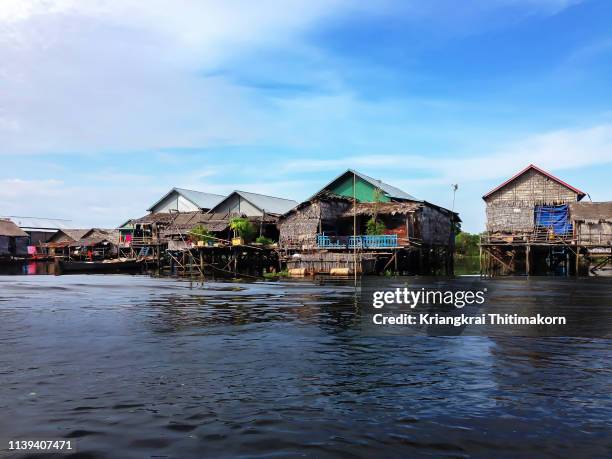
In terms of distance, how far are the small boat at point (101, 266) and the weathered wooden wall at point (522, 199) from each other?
121 ft

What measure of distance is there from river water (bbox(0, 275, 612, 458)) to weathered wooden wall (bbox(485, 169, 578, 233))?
34540mm

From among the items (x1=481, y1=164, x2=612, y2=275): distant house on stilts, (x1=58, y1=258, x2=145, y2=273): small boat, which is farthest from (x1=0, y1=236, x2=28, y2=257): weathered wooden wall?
(x1=481, y1=164, x2=612, y2=275): distant house on stilts

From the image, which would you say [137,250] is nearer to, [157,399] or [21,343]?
[21,343]

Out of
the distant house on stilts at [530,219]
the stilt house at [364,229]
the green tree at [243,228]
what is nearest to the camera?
the stilt house at [364,229]

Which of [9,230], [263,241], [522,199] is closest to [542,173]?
[522,199]

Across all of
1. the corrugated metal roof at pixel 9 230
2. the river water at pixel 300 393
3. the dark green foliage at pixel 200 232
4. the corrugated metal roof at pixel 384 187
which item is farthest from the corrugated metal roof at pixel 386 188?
the corrugated metal roof at pixel 9 230

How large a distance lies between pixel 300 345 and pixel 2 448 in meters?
6.30

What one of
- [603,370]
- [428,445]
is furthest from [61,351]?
[603,370]

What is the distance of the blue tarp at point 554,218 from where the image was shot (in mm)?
42562

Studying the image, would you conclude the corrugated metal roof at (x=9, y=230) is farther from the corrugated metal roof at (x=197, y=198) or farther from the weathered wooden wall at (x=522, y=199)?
the weathered wooden wall at (x=522, y=199)

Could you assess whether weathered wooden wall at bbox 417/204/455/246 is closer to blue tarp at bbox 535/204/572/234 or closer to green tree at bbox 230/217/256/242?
blue tarp at bbox 535/204/572/234

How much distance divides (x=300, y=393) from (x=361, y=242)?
3351 cm

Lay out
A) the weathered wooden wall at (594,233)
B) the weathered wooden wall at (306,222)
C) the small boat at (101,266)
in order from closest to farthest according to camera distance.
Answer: the weathered wooden wall at (594,233) → the weathered wooden wall at (306,222) → the small boat at (101,266)

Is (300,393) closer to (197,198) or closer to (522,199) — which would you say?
(522,199)
